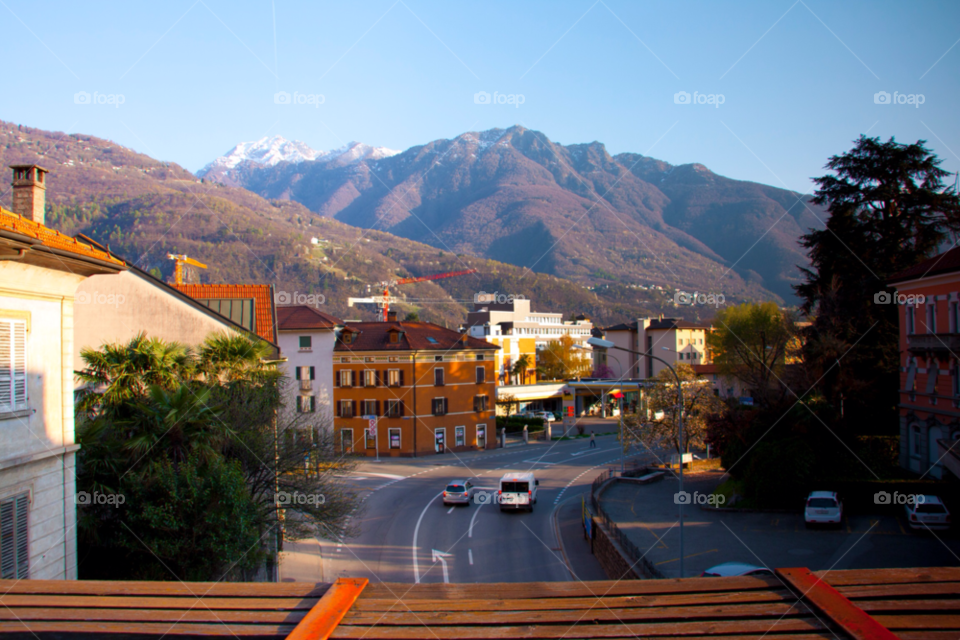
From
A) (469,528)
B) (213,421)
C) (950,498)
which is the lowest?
(469,528)

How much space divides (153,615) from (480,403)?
193 feet

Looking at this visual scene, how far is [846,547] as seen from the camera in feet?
77.2

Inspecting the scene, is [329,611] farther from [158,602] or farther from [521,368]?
[521,368]

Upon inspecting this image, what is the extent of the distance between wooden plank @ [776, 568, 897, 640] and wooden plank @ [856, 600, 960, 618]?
11cm

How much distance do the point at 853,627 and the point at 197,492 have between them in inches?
525

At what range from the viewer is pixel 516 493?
117 ft

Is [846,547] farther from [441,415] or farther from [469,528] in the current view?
[441,415]

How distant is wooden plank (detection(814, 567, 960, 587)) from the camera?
4465 millimetres

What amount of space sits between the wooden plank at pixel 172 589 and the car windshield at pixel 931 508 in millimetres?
28377

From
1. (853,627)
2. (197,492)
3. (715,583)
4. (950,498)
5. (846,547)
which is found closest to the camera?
(853,627)

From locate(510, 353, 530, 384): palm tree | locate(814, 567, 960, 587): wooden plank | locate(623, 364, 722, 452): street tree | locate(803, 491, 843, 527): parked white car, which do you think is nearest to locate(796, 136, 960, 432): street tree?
locate(623, 364, 722, 452): street tree

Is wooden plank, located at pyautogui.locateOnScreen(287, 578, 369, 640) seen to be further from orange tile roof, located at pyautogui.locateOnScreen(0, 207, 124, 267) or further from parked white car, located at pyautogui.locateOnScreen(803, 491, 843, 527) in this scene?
parked white car, located at pyautogui.locateOnScreen(803, 491, 843, 527)

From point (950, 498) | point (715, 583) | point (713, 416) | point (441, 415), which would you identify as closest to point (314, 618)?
point (715, 583)

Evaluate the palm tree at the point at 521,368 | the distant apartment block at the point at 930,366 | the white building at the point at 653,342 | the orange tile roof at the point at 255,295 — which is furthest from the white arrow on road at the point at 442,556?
the white building at the point at 653,342
